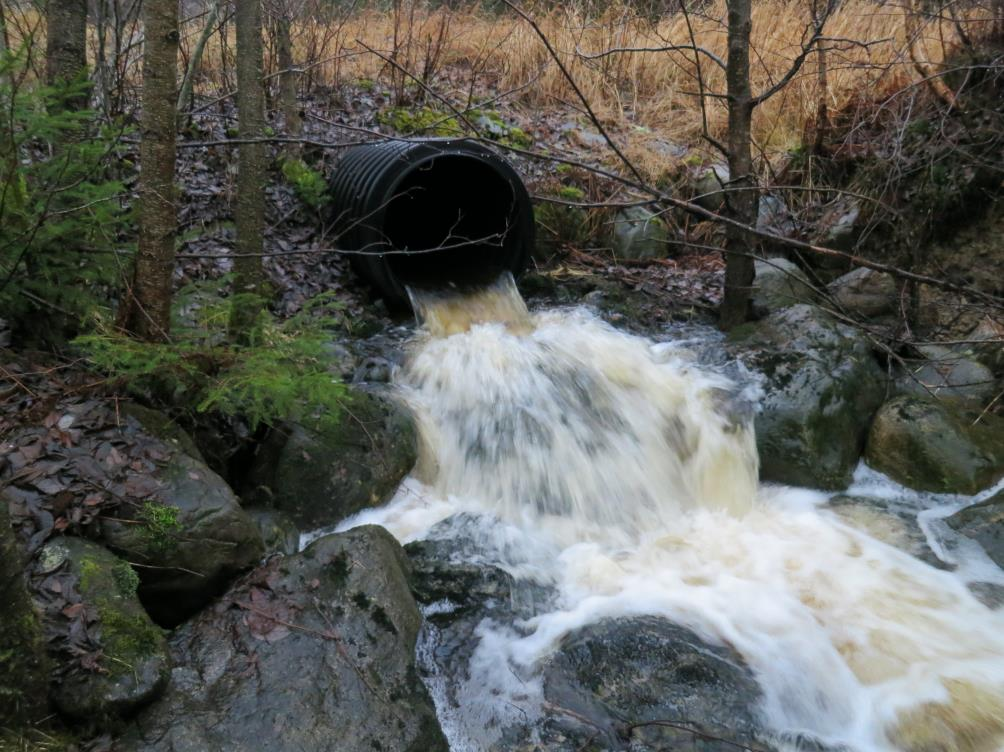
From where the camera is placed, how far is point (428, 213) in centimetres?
781

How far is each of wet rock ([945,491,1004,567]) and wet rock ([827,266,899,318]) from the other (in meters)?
2.23

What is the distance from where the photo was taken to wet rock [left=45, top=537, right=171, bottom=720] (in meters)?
2.33

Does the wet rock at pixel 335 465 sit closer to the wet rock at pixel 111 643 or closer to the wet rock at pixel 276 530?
the wet rock at pixel 276 530

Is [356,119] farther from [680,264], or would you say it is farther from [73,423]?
[73,423]

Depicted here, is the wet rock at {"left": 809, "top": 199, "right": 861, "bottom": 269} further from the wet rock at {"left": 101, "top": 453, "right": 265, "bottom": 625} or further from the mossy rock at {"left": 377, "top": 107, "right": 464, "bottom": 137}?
the wet rock at {"left": 101, "top": 453, "right": 265, "bottom": 625}

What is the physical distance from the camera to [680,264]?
7.81 meters

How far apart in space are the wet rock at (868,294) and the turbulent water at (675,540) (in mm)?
1789

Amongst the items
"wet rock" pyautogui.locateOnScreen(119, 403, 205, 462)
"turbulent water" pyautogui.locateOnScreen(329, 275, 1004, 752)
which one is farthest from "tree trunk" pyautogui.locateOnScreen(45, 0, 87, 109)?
"turbulent water" pyautogui.locateOnScreen(329, 275, 1004, 752)

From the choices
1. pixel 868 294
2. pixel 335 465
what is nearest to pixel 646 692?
pixel 335 465

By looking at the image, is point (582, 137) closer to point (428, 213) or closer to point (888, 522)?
point (428, 213)

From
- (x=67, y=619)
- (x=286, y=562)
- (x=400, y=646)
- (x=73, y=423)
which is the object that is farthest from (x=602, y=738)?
(x=73, y=423)

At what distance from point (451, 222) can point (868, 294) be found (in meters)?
4.27

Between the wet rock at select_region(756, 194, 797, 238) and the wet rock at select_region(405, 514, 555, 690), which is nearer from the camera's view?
the wet rock at select_region(405, 514, 555, 690)

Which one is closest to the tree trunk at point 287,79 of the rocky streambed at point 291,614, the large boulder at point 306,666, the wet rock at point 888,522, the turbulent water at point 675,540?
the turbulent water at point 675,540
